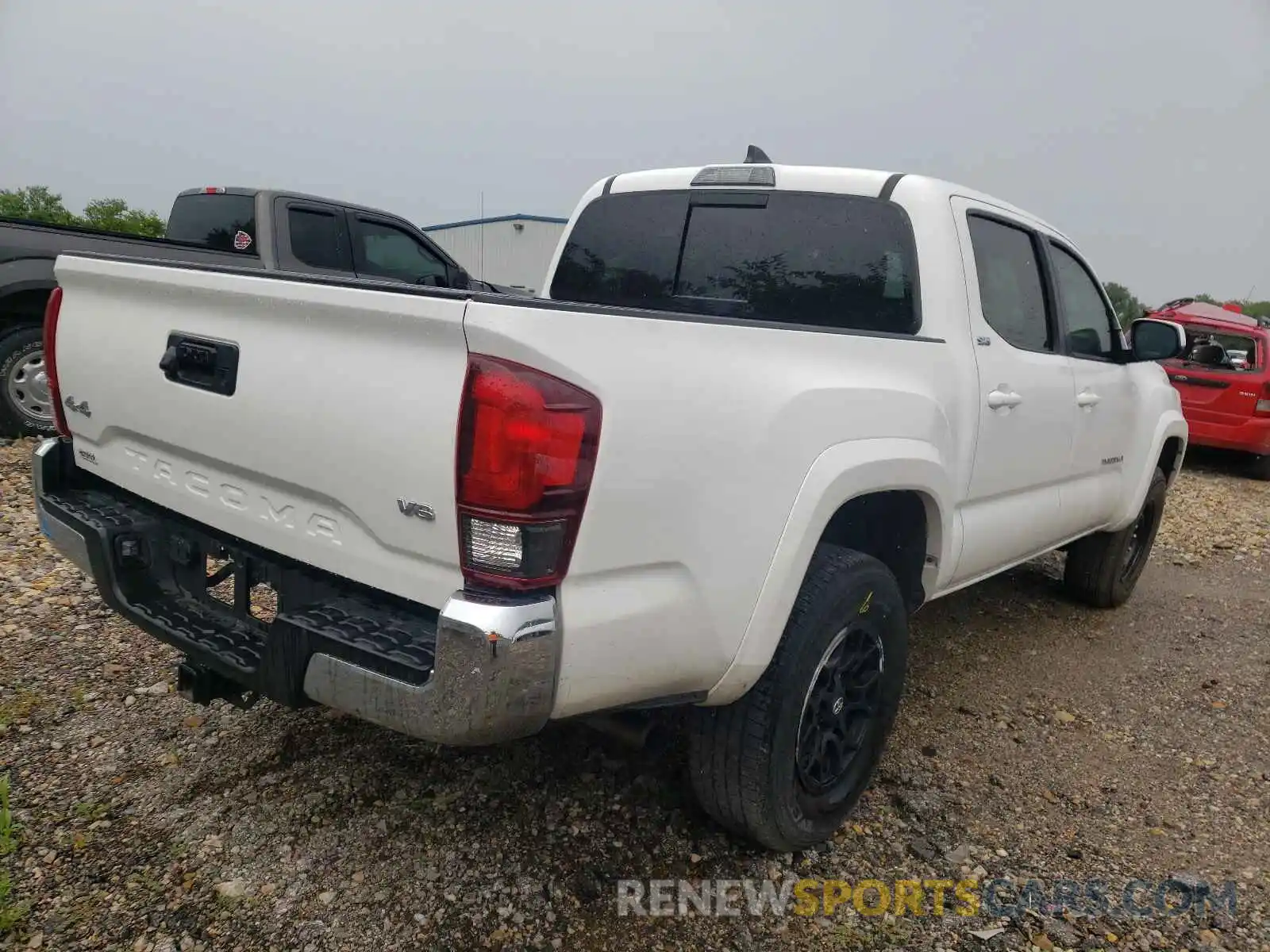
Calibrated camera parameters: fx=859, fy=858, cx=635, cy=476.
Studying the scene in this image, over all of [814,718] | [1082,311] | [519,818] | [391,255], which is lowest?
[519,818]

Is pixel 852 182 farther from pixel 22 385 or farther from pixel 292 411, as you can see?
pixel 22 385

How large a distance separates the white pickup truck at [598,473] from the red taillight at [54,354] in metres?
0.01

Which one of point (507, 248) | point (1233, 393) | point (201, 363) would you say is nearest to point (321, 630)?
point (201, 363)

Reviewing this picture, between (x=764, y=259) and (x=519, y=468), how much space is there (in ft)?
5.75

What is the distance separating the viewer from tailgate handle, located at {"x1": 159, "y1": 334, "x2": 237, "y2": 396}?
1957mm

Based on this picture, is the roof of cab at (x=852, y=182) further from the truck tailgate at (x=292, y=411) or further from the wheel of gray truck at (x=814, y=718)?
the truck tailgate at (x=292, y=411)

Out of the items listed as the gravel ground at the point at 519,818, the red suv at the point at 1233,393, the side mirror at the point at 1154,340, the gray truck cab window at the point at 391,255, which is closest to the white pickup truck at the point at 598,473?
the gravel ground at the point at 519,818

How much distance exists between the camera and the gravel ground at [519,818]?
2.07 meters

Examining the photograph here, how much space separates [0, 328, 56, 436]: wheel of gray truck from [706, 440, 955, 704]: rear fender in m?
5.38

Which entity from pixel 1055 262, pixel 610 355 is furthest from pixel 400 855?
pixel 1055 262

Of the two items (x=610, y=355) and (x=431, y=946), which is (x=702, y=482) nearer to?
(x=610, y=355)

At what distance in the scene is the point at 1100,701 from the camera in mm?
3605

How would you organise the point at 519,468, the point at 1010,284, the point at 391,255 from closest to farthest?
1. the point at 519,468
2. the point at 1010,284
3. the point at 391,255

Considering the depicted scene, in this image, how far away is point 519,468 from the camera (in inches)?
61.2
